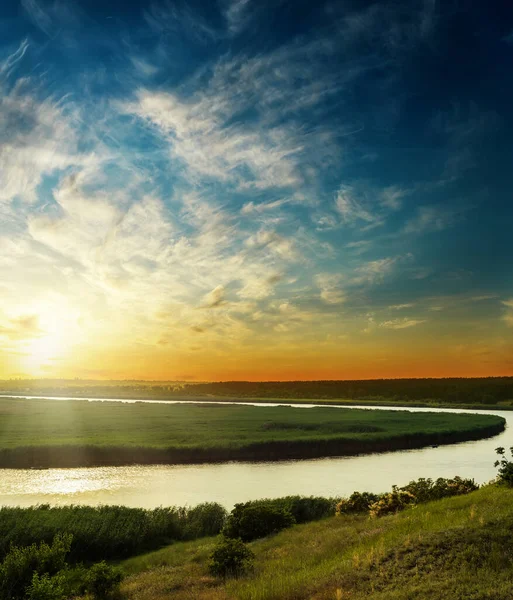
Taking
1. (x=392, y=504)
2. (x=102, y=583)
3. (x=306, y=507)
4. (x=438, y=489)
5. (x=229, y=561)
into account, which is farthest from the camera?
(x=306, y=507)

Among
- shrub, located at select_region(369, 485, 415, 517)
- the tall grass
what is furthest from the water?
shrub, located at select_region(369, 485, 415, 517)

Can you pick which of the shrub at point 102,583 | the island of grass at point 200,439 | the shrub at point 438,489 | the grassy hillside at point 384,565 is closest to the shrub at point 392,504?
the shrub at point 438,489

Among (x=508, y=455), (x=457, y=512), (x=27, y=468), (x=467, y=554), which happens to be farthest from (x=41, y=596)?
(x=508, y=455)

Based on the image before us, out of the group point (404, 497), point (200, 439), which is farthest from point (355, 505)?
point (200, 439)

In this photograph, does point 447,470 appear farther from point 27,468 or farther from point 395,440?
point 27,468

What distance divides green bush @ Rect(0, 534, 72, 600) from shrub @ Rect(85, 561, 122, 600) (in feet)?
5.18

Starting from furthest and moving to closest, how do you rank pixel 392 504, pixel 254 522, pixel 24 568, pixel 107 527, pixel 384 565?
pixel 392 504, pixel 107 527, pixel 254 522, pixel 24 568, pixel 384 565

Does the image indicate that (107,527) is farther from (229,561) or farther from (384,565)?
(384,565)

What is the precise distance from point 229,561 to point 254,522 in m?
8.67

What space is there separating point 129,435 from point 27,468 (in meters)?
18.9

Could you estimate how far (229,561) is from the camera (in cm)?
1931

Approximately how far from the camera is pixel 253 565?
794 inches

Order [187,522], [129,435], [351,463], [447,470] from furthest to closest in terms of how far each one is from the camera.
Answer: [129,435], [351,463], [447,470], [187,522]

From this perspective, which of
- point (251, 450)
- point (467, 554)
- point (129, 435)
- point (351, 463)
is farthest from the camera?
point (129, 435)
